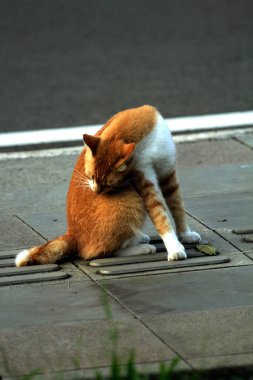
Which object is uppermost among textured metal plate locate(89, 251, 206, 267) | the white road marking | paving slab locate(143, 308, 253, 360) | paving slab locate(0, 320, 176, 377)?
the white road marking

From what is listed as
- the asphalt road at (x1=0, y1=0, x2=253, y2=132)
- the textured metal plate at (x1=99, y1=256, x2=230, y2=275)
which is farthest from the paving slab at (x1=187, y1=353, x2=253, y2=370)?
the asphalt road at (x1=0, y1=0, x2=253, y2=132)

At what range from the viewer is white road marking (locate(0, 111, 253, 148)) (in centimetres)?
923

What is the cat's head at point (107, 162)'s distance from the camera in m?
6.05

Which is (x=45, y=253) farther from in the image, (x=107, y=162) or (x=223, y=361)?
(x=223, y=361)

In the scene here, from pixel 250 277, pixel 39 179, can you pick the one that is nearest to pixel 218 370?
pixel 250 277

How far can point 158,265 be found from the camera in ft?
20.0

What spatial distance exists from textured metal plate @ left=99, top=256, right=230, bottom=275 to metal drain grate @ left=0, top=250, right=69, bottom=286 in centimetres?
26

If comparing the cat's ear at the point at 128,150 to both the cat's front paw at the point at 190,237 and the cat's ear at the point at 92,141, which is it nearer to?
the cat's ear at the point at 92,141

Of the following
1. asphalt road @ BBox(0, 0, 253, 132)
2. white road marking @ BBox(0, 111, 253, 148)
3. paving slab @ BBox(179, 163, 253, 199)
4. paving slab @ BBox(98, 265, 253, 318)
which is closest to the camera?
paving slab @ BBox(98, 265, 253, 318)

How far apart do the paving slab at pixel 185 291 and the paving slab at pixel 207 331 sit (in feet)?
0.31

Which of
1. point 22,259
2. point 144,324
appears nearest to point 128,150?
point 22,259

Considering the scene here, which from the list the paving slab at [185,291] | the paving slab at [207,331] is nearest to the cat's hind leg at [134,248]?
the paving slab at [185,291]

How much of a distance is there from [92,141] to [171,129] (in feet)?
11.0

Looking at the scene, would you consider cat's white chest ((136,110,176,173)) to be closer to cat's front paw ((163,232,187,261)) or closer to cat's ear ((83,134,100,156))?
cat's ear ((83,134,100,156))
